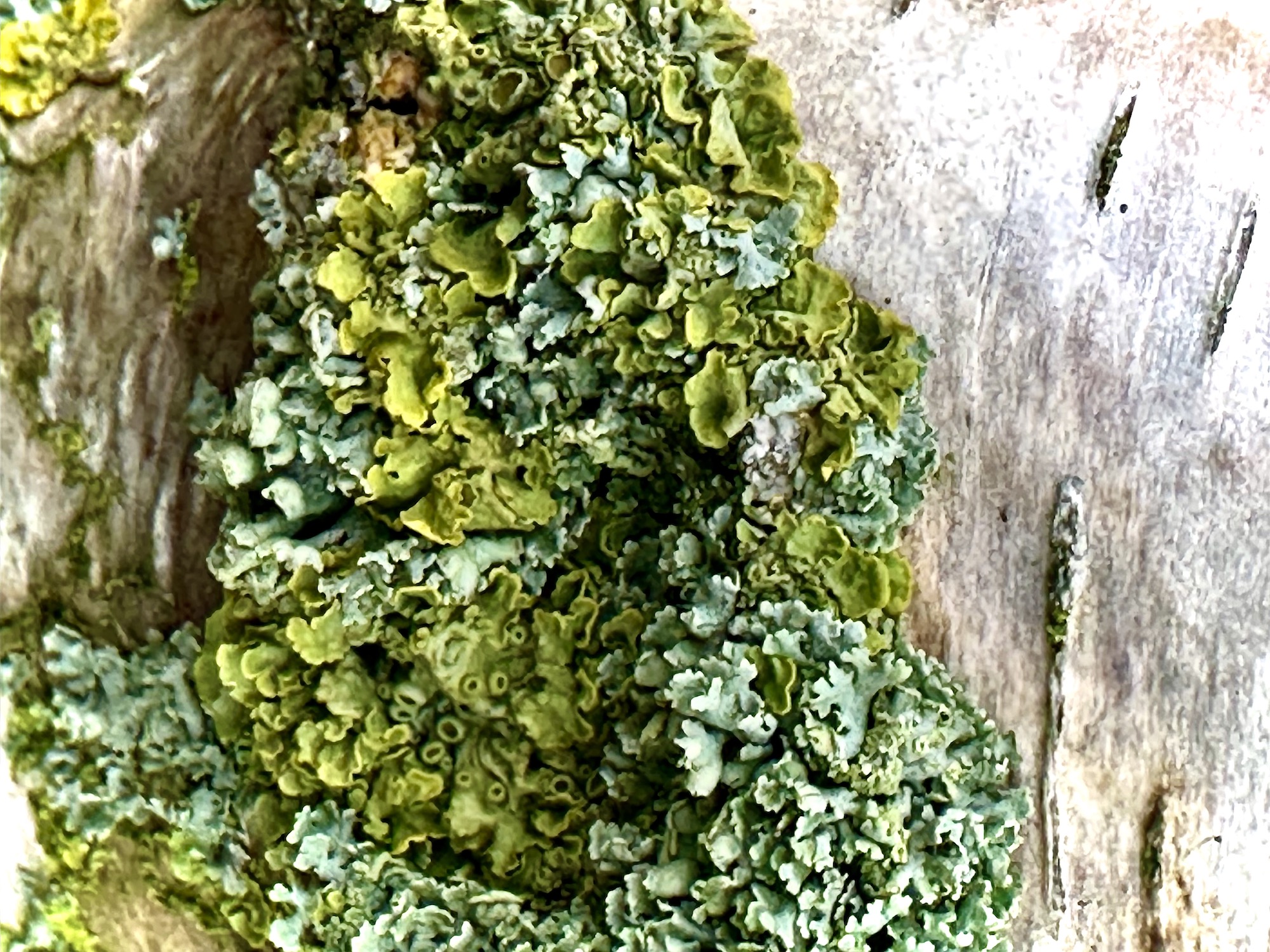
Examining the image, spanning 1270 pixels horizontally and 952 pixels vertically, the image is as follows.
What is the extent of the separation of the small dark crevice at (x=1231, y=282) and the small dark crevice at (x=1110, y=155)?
208mm

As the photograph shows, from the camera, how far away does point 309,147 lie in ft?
6.36

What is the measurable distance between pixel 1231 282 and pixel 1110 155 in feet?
0.86

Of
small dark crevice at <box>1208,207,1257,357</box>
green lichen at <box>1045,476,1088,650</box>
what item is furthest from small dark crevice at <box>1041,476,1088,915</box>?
small dark crevice at <box>1208,207,1257,357</box>

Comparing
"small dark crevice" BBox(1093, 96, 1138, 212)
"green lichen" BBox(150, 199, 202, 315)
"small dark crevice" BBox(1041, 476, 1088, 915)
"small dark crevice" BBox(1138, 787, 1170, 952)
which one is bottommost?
"small dark crevice" BBox(1138, 787, 1170, 952)

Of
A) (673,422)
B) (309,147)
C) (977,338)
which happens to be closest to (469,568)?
(673,422)

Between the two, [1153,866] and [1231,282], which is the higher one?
[1231,282]

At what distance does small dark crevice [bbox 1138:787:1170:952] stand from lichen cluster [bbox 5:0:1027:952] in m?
0.22

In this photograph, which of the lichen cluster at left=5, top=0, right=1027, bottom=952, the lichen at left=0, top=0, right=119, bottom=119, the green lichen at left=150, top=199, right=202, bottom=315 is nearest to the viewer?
the lichen cluster at left=5, top=0, right=1027, bottom=952

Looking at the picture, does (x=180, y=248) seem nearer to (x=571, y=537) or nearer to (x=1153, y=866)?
(x=571, y=537)

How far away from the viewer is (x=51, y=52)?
6.46ft

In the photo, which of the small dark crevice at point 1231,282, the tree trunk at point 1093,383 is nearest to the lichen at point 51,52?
the tree trunk at point 1093,383

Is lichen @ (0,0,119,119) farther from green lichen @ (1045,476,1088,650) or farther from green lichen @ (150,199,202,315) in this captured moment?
green lichen @ (1045,476,1088,650)

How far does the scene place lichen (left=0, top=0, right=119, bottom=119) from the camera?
6.40 ft

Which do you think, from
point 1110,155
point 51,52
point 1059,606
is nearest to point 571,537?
point 1059,606
